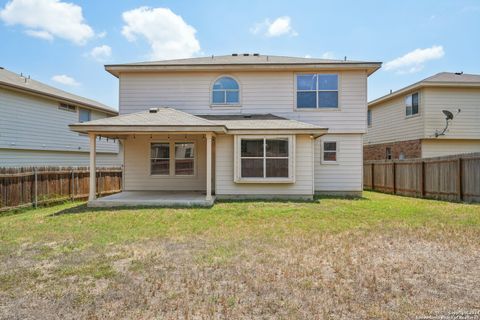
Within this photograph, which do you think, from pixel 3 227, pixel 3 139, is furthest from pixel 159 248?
pixel 3 139

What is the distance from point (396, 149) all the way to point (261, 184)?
12.2 meters

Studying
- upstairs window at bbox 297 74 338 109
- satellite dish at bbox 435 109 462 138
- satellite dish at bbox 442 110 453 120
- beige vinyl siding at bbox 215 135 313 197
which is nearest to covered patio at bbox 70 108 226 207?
beige vinyl siding at bbox 215 135 313 197

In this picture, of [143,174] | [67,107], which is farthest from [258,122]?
[67,107]

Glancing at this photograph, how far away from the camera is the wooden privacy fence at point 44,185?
10.2m

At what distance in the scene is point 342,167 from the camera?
1327 cm

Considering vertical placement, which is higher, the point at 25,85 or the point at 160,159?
the point at 25,85

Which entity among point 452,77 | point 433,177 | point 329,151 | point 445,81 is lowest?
point 433,177

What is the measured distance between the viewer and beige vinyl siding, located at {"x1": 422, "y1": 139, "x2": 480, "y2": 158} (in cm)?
1752

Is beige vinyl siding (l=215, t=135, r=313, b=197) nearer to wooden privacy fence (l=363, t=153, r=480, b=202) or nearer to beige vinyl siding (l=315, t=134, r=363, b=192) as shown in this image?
beige vinyl siding (l=315, t=134, r=363, b=192)

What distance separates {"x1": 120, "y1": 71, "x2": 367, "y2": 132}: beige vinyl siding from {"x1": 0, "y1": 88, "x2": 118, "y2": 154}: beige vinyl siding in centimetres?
647

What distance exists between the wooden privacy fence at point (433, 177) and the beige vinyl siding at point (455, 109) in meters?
3.89

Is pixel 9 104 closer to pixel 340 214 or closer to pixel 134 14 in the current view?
pixel 134 14

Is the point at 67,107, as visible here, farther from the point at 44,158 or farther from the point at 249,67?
the point at 249,67

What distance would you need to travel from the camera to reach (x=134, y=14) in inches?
480
